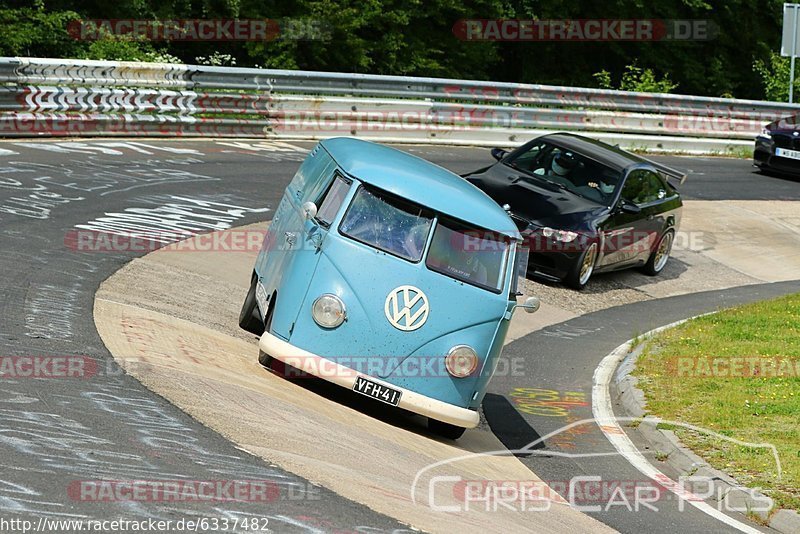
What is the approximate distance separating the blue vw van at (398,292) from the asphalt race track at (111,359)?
113cm

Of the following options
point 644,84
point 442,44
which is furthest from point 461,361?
point 644,84

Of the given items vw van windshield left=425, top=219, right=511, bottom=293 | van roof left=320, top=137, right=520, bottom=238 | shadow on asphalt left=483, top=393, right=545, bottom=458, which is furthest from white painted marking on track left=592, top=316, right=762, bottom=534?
van roof left=320, top=137, right=520, bottom=238

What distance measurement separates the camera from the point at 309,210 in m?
10.0

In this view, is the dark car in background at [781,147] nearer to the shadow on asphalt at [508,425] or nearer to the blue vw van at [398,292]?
the shadow on asphalt at [508,425]

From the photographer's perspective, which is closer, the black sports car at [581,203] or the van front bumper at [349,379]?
the van front bumper at [349,379]

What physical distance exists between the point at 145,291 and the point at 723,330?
7.09m

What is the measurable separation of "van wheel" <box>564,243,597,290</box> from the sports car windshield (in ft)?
2.59

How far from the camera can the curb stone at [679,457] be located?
8656mm

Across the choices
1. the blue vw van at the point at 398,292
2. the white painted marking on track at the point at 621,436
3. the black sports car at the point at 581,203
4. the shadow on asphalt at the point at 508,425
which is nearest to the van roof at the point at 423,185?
the blue vw van at the point at 398,292

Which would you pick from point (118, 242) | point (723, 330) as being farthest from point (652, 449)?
point (118, 242)

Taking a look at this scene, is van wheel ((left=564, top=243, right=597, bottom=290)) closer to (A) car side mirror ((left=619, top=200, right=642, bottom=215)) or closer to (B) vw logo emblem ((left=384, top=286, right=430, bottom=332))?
(A) car side mirror ((left=619, top=200, right=642, bottom=215))

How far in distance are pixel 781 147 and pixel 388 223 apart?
20109 mm

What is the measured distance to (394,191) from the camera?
32.6 feet

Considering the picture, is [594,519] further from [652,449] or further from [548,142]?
[548,142]
